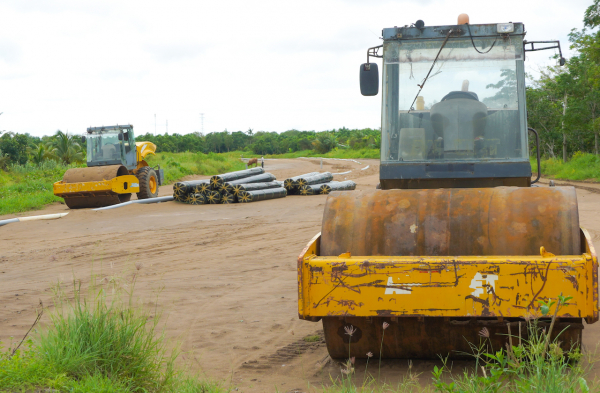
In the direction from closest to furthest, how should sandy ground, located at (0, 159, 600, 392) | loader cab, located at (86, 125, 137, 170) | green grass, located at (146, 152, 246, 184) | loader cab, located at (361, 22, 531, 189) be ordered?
sandy ground, located at (0, 159, 600, 392) → loader cab, located at (361, 22, 531, 189) → loader cab, located at (86, 125, 137, 170) → green grass, located at (146, 152, 246, 184)

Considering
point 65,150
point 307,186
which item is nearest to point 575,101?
point 307,186

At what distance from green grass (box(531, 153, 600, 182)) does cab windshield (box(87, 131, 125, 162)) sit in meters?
17.6

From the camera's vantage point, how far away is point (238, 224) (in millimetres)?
12906

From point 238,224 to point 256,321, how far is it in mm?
7384

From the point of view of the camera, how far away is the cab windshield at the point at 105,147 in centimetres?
1881

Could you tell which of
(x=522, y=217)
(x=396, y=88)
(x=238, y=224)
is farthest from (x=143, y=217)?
(x=522, y=217)

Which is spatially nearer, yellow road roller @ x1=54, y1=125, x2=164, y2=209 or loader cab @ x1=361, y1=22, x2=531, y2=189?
loader cab @ x1=361, y1=22, x2=531, y2=189

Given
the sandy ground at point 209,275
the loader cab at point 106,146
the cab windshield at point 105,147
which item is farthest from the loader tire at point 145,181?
the sandy ground at point 209,275

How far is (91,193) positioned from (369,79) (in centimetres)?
1380

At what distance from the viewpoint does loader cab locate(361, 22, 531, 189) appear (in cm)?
510

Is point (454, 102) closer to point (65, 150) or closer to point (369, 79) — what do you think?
point (369, 79)

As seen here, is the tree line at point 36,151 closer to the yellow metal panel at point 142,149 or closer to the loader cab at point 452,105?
the yellow metal panel at point 142,149

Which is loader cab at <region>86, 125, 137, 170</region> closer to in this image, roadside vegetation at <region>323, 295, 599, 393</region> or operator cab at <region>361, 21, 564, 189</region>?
operator cab at <region>361, 21, 564, 189</region>

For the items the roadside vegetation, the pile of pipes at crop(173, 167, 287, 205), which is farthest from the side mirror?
the pile of pipes at crop(173, 167, 287, 205)
